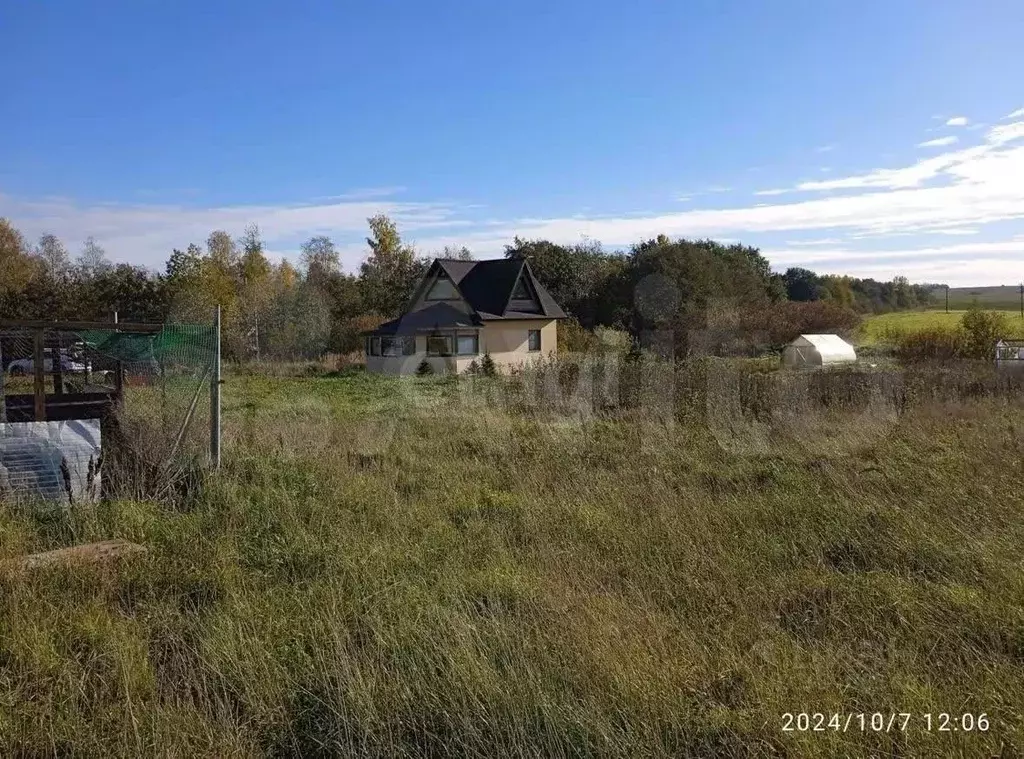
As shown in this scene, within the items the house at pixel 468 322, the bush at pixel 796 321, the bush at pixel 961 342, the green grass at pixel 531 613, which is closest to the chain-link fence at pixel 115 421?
the green grass at pixel 531 613

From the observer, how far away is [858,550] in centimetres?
495

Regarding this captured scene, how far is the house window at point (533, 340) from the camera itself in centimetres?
3017

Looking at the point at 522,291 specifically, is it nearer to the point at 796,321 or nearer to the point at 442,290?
the point at 442,290

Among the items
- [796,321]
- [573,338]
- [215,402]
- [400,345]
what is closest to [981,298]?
[796,321]

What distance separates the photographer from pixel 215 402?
698cm

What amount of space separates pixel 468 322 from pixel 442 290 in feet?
8.38

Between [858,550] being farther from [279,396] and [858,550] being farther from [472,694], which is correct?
[279,396]

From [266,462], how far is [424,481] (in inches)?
61.8

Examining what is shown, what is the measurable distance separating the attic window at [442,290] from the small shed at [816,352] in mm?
12436

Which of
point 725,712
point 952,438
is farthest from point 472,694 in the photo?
point 952,438

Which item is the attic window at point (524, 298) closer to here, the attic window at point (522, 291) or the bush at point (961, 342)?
the attic window at point (522, 291)

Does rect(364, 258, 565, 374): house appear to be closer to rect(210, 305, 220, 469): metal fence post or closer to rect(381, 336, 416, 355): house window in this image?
rect(381, 336, 416, 355): house window

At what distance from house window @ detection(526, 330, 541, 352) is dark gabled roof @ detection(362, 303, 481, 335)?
2.92 metres

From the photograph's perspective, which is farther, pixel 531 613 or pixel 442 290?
pixel 442 290
